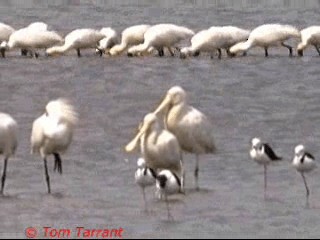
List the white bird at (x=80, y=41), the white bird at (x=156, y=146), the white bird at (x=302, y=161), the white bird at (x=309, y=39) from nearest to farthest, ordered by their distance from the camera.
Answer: the white bird at (x=302, y=161) → the white bird at (x=156, y=146) → the white bird at (x=309, y=39) → the white bird at (x=80, y=41)

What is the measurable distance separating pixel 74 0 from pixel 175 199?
22.3 meters

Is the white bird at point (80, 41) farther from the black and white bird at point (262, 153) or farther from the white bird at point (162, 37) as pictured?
the black and white bird at point (262, 153)

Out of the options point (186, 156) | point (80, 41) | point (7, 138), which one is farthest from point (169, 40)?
point (7, 138)

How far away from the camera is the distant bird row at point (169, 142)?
1079 cm

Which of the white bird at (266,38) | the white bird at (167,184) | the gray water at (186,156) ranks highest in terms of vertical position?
the white bird at (266,38)

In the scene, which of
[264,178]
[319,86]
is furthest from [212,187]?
[319,86]

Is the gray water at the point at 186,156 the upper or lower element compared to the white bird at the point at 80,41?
lower

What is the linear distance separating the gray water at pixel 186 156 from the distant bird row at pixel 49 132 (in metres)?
0.36

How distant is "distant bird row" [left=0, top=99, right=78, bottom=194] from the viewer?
38.1 feet

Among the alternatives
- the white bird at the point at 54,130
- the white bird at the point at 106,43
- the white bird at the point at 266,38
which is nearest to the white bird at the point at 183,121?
the white bird at the point at 54,130

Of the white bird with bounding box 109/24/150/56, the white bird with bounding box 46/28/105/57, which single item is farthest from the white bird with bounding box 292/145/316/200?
the white bird with bounding box 109/24/150/56

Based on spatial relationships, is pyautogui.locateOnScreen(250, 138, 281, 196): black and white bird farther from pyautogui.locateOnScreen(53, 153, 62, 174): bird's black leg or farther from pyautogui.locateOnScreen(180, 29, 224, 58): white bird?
pyautogui.locateOnScreen(180, 29, 224, 58): white bird

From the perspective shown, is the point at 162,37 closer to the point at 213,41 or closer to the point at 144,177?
the point at 213,41

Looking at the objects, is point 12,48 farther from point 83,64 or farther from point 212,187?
point 212,187
